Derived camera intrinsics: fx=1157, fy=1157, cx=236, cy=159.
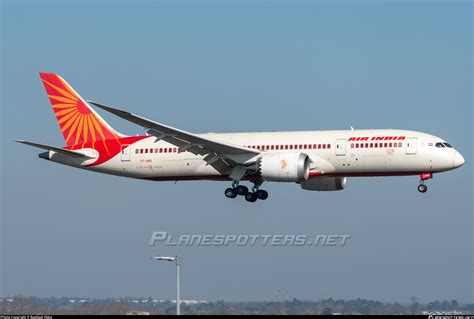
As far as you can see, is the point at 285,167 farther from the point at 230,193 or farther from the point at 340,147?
the point at 230,193

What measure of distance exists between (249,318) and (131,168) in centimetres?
2988

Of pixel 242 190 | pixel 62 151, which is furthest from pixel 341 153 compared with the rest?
pixel 62 151

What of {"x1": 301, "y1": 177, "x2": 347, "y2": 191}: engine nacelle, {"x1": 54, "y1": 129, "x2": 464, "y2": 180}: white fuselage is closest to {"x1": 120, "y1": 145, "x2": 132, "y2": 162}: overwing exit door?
{"x1": 54, "y1": 129, "x2": 464, "y2": 180}: white fuselage

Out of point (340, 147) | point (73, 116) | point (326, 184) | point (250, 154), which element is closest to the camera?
point (340, 147)

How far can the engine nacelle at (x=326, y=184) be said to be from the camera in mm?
74312

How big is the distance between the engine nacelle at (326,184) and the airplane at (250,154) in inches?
2.5

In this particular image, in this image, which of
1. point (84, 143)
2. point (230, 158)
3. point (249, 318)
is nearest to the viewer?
point (249, 318)

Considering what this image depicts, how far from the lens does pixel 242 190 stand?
73500 millimetres

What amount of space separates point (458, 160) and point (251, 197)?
13374mm

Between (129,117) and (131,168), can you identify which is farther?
(131,168)

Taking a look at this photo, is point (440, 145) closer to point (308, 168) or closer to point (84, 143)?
point (308, 168)

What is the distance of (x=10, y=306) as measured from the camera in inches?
2680

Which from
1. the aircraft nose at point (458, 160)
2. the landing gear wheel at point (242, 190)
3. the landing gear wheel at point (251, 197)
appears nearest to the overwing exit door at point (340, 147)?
the aircraft nose at point (458, 160)

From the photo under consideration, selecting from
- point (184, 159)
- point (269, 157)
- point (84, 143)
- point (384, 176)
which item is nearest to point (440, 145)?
point (384, 176)
